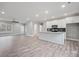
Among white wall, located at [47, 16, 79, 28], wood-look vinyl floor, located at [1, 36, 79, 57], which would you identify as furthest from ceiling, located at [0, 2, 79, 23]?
wood-look vinyl floor, located at [1, 36, 79, 57]

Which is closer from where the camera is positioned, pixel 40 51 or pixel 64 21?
pixel 40 51

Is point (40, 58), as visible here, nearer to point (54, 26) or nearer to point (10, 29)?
point (54, 26)

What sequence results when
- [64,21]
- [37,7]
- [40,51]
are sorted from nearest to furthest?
[40,51] < [37,7] < [64,21]

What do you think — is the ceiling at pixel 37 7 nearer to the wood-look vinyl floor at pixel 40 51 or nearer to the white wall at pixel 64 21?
the white wall at pixel 64 21

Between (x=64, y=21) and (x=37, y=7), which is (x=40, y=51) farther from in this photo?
(x=64, y=21)

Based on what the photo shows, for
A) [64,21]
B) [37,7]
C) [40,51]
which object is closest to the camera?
[40,51]

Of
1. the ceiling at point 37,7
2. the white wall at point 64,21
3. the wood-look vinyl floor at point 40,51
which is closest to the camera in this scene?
the wood-look vinyl floor at point 40,51

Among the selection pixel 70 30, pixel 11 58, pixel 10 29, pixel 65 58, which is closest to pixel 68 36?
pixel 70 30

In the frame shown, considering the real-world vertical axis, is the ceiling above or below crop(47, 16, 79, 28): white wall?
above

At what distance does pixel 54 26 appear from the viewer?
9180 mm

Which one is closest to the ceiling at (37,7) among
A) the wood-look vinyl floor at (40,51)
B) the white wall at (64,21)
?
the white wall at (64,21)

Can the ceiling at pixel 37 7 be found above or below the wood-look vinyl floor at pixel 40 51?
above

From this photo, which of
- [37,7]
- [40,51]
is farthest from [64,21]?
[40,51]

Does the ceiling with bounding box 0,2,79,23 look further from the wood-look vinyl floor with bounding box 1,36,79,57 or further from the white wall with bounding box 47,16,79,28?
the wood-look vinyl floor with bounding box 1,36,79,57
